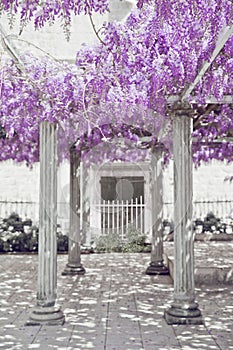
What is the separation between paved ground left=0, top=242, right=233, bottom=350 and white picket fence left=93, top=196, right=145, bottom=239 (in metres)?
0.83

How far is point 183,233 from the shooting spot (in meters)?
4.70

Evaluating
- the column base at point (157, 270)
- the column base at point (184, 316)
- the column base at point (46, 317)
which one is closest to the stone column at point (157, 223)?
the column base at point (157, 270)

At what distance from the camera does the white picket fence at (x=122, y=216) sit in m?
5.63

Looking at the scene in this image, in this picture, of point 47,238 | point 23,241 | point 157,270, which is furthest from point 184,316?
point 23,241

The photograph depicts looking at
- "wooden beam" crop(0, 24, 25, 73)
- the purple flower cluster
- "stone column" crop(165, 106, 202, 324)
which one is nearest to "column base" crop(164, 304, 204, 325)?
"stone column" crop(165, 106, 202, 324)

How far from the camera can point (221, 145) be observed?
815cm

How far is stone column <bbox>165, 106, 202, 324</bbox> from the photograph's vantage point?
15.1ft

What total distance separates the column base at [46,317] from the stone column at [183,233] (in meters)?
1.01

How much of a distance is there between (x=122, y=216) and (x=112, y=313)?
1222mm

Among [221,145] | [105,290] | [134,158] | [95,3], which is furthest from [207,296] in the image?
Answer: [95,3]

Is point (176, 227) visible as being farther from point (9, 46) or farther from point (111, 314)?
point (9, 46)

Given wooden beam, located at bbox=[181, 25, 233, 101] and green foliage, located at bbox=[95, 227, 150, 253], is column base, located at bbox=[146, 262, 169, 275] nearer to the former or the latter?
green foliage, located at bbox=[95, 227, 150, 253]

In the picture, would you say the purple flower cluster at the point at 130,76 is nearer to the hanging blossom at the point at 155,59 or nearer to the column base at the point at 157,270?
the hanging blossom at the point at 155,59

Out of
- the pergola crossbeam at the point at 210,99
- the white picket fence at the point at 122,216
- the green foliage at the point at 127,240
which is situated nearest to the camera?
the pergola crossbeam at the point at 210,99
